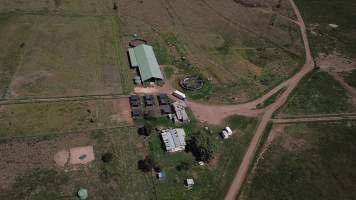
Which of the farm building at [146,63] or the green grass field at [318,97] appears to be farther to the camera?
the farm building at [146,63]

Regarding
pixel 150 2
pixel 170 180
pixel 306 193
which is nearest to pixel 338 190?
pixel 306 193

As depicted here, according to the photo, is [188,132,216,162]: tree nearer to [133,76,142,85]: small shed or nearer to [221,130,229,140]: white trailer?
[221,130,229,140]: white trailer

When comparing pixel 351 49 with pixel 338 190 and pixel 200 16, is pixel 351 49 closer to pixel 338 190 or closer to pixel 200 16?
pixel 200 16

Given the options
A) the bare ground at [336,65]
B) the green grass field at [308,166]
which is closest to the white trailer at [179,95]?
the green grass field at [308,166]

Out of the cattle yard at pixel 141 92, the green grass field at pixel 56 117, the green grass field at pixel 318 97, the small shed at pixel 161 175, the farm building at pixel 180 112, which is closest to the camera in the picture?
the small shed at pixel 161 175

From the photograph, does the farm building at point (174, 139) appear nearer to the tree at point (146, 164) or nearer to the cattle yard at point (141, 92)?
the cattle yard at point (141, 92)

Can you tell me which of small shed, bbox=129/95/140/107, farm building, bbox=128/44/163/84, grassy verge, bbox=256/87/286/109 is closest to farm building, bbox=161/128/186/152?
small shed, bbox=129/95/140/107
